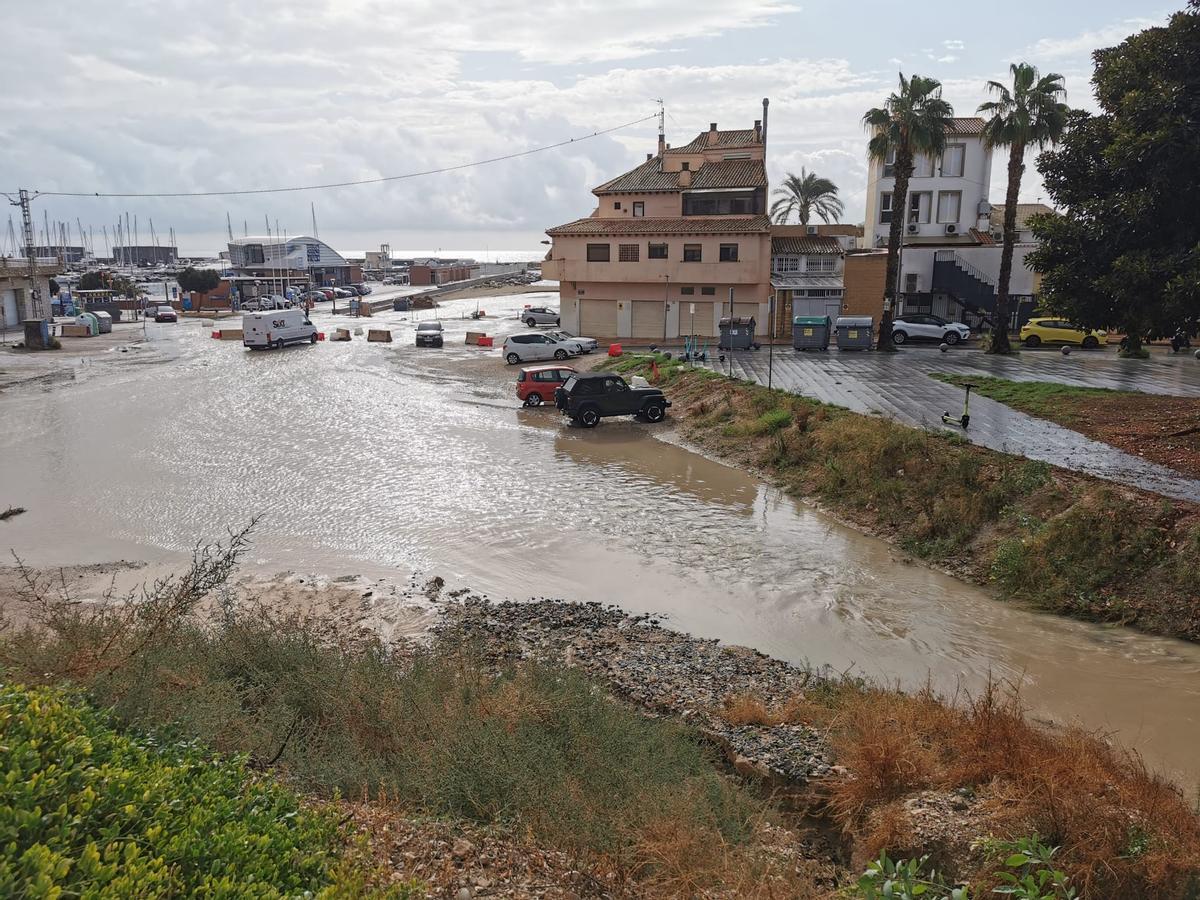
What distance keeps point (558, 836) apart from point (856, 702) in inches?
186

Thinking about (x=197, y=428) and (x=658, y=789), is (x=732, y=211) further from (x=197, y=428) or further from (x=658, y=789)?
(x=658, y=789)

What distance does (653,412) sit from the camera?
2842 centimetres

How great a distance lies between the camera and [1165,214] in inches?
663

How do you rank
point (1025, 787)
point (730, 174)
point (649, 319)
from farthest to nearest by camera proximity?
point (649, 319) < point (730, 174) < point (1025, 787)

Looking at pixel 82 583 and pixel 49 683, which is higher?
pixel 49 683

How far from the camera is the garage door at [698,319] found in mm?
47844

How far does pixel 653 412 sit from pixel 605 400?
1736mm

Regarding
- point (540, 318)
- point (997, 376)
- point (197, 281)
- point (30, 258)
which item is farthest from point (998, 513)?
point (197, 281)

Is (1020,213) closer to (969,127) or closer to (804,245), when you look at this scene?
(969,127)

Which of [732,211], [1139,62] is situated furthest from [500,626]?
[732,211]

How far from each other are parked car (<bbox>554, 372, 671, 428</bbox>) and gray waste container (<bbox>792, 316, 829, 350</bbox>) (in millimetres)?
13091

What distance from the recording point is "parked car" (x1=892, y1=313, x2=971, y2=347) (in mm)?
39969

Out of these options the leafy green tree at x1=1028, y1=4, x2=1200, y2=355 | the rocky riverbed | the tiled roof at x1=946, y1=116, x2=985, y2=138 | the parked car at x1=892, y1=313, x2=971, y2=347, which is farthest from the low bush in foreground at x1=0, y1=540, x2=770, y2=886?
the tiled roof at x1=946, y1=116, x2=985, y2=138

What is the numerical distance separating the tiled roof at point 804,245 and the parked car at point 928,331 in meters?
9.41
